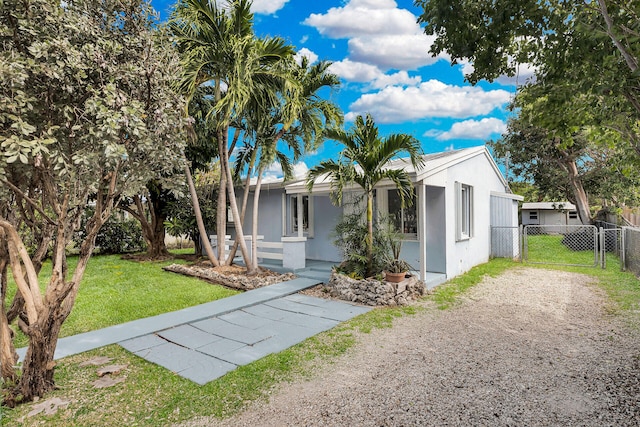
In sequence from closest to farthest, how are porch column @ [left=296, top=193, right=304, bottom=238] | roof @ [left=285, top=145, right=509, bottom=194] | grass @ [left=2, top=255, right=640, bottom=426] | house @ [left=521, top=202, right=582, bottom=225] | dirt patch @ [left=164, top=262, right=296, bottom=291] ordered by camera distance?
grass @ [left=2, top=255, right=640, bottom=426]
roof @ [left=285, top=145, right=509, bottom=194]
dirt patch @ [left=164, top=262, right=296, bottom=291]
porch column @ [left=296, top=193, right=304, bottom=238]
house @ [left=521, top=202, right=582, bottom=225]

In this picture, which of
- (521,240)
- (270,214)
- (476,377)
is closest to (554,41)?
(476,377)

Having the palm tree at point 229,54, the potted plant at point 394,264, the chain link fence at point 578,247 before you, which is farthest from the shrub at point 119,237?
the chain link fence at point 578,247

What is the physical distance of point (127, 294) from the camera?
7.95 m

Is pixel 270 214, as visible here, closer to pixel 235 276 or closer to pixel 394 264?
pixel 235 276

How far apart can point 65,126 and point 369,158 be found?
534 cm

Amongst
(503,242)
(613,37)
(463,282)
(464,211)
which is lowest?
(463,282)

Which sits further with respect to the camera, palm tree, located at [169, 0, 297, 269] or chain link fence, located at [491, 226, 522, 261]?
chain link fence, located at [491, 226, 522, 261]

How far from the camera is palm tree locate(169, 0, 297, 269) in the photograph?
7.97m

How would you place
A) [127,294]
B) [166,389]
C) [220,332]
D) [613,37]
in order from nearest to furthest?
1. [613,37]
2. [166,389]
3. [220,332]
4. [127,294]

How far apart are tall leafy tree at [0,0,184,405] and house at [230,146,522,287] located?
5.28 m

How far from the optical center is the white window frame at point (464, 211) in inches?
Result: 393

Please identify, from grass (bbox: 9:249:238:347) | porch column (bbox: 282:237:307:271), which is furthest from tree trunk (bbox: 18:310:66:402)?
porch column (bbox: 282:237:307:271)

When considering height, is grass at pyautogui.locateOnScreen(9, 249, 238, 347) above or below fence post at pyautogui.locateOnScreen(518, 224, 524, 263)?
below

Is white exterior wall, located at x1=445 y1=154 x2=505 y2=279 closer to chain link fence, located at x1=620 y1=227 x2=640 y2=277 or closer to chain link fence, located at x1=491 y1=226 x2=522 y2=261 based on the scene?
chain link fence, located at x1=491 y1=226 x2=522 y2=261
